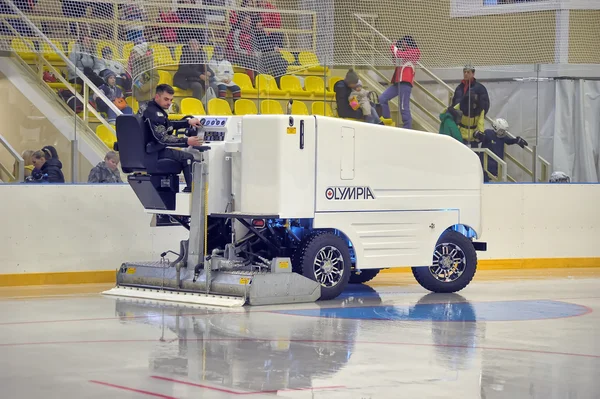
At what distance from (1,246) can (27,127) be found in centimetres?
147

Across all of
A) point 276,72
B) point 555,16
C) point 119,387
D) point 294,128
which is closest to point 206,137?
point 294,128

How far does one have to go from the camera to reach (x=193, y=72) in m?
13.6

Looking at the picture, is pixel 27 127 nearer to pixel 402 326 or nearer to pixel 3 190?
pixel 3 190

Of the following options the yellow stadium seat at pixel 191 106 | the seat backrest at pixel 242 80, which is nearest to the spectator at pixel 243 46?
the seat backrest at pixel 242 80

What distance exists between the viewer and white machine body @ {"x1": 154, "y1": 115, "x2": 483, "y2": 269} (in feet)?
34.3

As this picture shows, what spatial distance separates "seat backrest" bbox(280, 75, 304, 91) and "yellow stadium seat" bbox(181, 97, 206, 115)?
1230 millimetres

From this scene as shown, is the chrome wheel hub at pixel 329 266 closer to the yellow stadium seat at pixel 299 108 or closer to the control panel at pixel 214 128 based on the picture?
the control panel at pixel 214 128

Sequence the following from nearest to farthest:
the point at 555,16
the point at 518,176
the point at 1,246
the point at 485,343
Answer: the point at 485,343, the point at 1,246, the point at 518,176, the point at 555,16

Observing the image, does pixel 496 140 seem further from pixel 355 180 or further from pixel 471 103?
pixel 355 180

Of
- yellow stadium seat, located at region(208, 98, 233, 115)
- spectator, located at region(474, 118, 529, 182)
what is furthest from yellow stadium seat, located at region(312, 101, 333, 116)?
spectator, located at region(474, 118, 529, 182)

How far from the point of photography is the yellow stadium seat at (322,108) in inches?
553

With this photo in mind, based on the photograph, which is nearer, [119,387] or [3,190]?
[119,387]

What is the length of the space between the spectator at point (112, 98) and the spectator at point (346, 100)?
2915 millimetres

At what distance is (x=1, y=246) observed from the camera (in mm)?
12055
